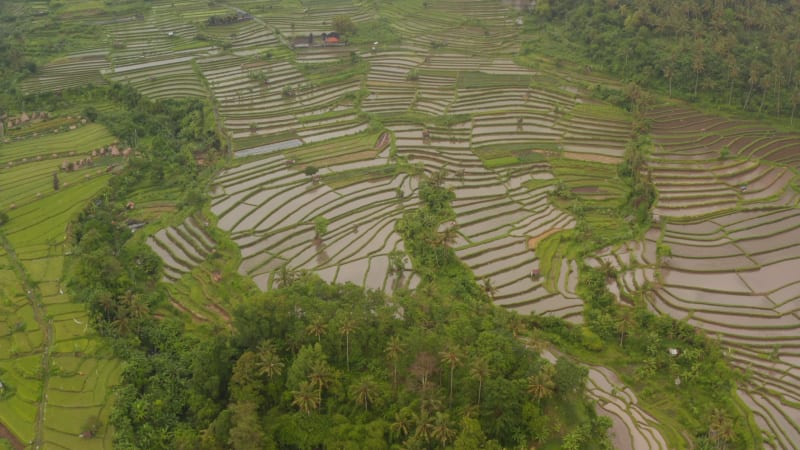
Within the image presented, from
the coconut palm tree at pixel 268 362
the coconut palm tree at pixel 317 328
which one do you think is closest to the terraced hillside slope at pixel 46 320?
the coconut palm tree at pixel 268 362

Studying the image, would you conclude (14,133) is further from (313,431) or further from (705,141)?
(705,141)

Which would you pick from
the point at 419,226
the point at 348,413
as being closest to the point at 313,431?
the point at 348,413

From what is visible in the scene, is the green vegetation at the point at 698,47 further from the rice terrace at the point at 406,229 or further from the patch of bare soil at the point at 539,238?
the patch of bare soil at the point at 539,238

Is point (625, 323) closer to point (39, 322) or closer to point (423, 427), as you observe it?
point (423, 427)

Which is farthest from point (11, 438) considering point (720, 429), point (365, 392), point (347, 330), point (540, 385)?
point (720, 429)

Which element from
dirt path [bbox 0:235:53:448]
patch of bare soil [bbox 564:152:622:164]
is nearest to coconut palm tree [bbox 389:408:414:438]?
dirt path [bbox 0:235:53:448]
